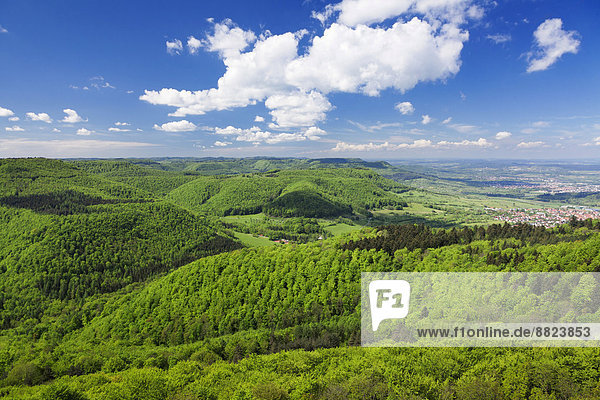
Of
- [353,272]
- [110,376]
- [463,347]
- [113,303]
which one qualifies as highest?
[463,347]

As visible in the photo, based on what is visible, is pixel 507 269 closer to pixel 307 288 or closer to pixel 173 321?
pixel 307 288

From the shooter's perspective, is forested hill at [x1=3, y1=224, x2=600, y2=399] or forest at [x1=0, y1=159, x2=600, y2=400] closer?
forested hill at [x1=3, y1=224, x2=600, y2=399]

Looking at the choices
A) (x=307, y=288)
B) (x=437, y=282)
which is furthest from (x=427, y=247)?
(x=307, y=288)

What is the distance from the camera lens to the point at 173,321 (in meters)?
105

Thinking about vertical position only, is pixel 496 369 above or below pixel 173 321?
above

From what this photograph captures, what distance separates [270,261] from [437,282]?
65.0 meters

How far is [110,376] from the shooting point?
198 feet

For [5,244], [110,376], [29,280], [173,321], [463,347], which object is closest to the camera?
[463,347]

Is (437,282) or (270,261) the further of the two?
(270,261)

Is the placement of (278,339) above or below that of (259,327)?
above

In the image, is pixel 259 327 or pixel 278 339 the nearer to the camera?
pixel 278 339

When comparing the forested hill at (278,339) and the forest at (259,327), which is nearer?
the forested hill at (278,339)

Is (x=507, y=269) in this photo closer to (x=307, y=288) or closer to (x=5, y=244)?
(x=307, y=288)

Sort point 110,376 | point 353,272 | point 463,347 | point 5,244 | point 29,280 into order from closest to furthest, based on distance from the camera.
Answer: point 463,347, point 110,376, point 353,272, point 29,280, point 5,244
